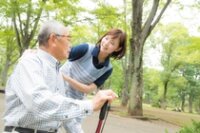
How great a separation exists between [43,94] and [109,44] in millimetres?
1613

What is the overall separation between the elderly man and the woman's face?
1129mm

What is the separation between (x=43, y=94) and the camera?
6.72ft

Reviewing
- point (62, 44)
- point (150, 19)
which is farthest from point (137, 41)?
point (62, 44)

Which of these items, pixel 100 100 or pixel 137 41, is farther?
pixel 137 41

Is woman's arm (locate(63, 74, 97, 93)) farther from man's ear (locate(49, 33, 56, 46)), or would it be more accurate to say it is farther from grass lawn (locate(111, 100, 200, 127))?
grass lawn (locate(111, 100, 200, 127))

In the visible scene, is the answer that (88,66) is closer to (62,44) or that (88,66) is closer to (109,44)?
(109,44)

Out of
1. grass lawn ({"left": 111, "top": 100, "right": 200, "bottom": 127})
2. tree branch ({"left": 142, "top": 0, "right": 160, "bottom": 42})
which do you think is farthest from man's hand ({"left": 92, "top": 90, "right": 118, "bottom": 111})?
tree branch ({"left": 142, "top": 0, "right": 160, "bottom": 42})

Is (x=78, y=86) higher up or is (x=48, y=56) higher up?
(x=48, y=56)

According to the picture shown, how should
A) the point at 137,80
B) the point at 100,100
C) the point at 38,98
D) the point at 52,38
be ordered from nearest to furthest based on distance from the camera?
the point at 38,98 < the point at 100,100 < the point at 52,38 < the point at 137,80

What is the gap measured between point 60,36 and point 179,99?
65112 mm

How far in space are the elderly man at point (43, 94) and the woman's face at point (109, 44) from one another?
3.71 ft

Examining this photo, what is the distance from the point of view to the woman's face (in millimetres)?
3553

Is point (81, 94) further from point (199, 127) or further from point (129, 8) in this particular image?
point (129, 8)

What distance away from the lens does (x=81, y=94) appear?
3750mm
